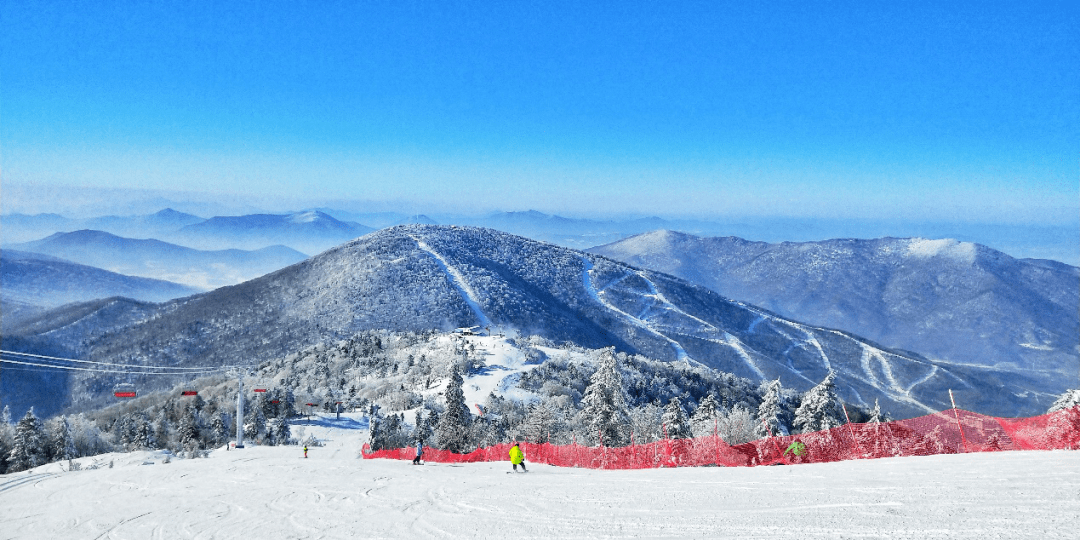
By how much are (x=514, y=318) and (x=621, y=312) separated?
41477mm

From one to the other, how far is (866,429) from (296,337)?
109307 millimetres

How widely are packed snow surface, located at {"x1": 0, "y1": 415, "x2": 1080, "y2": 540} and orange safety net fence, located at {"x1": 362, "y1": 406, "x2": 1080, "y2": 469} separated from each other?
129cm

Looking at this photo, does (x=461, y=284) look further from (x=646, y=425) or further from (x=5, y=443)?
(x=5, y=443)

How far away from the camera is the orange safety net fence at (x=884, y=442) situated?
16750mm

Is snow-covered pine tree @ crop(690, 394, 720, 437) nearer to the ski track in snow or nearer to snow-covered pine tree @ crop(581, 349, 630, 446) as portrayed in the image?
snow-covered pine tree @ crop(581, 349, 630, 446)

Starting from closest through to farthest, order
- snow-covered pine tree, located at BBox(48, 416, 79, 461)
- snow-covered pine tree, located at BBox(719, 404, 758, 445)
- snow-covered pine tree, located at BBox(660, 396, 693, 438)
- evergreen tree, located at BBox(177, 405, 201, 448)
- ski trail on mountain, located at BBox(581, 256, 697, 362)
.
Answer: snow-covered pine tree, located at BBox(48, 416, 79, 461), snow-covered pine tree, located at BBox(660, 396, 693, 438), snow-covered pine tree, located at BBox(719, 404, 758, 445), evergreen tree, located at BBox(177, 405, 201, 448), ski trail on mountain, located at BBox(581, 256, 697, 362)

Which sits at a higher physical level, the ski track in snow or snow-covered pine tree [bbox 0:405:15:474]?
snow-covered pine tree [bbox 0:405:15:474]

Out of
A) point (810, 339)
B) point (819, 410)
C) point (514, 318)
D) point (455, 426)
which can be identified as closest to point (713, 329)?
point (810, 339)

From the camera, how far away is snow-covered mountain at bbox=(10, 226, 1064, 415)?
385ft

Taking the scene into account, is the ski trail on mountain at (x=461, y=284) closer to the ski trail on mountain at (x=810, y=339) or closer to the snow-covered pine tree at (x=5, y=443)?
Result: the snow-covered pine tree at (x=5, y=443)

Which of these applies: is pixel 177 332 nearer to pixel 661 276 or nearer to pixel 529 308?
pixel 529 308

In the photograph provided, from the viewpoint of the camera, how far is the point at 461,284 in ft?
434

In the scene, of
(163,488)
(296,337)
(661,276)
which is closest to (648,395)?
(163,488)

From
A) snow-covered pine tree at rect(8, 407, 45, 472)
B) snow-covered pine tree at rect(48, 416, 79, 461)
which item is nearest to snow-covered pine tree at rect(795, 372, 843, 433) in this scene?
snow-covered pine tree at rect(48, 416, 79, 461)
